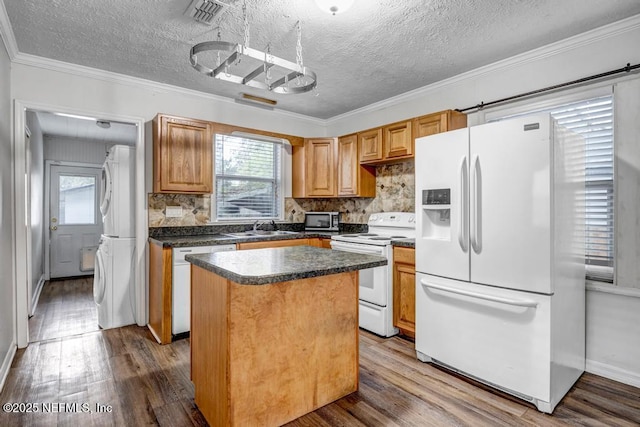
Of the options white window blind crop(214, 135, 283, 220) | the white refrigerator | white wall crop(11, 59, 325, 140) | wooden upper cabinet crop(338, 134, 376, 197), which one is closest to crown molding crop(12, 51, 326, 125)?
white wall crop(11, 59, 325, 140)

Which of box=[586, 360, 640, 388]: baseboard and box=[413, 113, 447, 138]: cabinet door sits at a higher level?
box=[413, 113, 447, 138]: cabinet door

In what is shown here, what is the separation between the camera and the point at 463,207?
7.88 ft

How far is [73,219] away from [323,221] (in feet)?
15.0

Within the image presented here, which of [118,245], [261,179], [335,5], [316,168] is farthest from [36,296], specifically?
[335,5]

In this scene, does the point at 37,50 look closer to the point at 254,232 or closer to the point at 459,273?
the point at 254,232

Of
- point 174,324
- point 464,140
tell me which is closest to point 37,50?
point 174,324

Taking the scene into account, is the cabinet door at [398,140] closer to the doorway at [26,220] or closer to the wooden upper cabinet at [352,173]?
the wooden upper cabinet at [352,173]

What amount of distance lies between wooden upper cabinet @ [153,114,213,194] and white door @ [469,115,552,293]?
2.61m

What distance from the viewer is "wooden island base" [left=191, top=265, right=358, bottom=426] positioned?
1.70m

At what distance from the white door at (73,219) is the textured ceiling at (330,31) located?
367 centimetres

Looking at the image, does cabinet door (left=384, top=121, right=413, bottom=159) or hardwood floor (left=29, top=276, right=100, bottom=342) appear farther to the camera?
cabinet door (left=384, top=121, right=413, bottom=159)

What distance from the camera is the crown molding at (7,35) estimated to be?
2280 millimetres

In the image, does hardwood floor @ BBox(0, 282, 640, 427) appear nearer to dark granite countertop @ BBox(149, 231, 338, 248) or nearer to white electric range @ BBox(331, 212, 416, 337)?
white electric range @ BBox(331, 212, 416, 337)

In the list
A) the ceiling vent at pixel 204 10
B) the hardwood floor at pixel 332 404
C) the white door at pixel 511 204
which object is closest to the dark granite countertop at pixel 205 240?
the hardwood floor at pixel 332 404
